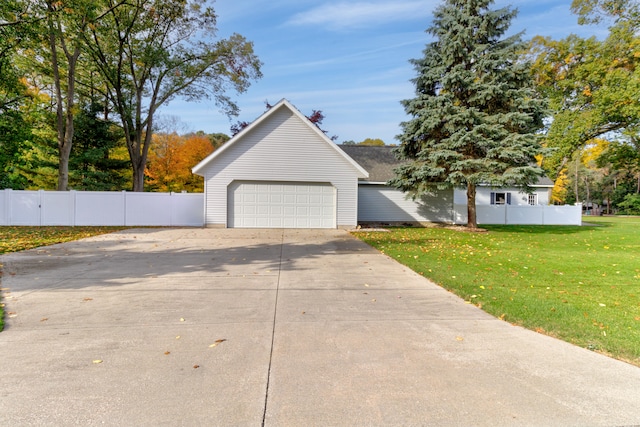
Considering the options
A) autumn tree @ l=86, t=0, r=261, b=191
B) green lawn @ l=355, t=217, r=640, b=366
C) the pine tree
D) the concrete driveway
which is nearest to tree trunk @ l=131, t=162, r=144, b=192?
autumn tree @ l=86, t=0, r=261, b=191

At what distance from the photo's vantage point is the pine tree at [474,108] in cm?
1528

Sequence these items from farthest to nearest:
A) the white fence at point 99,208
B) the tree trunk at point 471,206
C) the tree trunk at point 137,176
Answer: the tree trunk at point 137,176 → the tree trunk at point 471,206 → the white fence at point 99,208

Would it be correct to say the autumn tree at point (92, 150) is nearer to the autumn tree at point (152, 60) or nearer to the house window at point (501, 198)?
the autumn tree at point (152, 60)

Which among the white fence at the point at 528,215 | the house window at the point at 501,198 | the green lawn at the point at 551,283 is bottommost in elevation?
the green lawn at the point at 551,283

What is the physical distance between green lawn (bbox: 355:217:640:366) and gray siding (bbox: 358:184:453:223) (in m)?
8.58

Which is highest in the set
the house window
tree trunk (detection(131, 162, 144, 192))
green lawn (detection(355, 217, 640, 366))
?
tree trunk (detection(131, 162, 144, 192))

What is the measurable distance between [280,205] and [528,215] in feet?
51.7

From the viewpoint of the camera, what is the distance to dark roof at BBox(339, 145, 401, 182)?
67.6 feet

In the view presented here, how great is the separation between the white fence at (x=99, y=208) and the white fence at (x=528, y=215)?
16.8 meters

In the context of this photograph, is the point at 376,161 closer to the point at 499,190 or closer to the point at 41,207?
the point at 499,190

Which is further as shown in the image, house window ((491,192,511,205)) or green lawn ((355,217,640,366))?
house window ((491,192,511,205))

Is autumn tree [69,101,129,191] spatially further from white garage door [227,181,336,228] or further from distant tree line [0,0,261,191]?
white garage door [227,181,336,228]

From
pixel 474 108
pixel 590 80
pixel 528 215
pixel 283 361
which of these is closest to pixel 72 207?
pixel 283 361

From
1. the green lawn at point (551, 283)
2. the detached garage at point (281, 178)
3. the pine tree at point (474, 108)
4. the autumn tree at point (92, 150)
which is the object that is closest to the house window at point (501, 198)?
the pine tree at point (474, 108)
